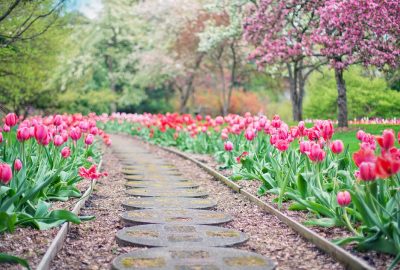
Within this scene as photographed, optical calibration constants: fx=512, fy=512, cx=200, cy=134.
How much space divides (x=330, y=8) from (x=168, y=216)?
911cm

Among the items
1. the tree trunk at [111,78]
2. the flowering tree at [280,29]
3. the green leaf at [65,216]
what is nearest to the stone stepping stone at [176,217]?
the green leaf at [65,216]

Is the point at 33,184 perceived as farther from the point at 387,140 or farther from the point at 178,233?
the point at 387,140

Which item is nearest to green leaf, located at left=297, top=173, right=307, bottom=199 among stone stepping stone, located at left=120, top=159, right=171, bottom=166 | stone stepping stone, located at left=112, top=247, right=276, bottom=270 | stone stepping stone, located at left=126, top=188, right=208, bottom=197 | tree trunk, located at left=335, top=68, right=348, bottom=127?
stone stepping stone, located at left=112, top=247, right=276, bottom=270

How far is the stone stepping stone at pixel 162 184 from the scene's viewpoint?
916 cm

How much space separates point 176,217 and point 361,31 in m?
9.83

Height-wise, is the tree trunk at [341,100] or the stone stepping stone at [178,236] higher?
the tree trunk at [341,100]

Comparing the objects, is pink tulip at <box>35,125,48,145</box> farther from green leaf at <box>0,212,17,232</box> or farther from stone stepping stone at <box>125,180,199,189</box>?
stone stepping stone at <box>125,180,199,189</box>

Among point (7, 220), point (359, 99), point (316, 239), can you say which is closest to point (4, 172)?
point (7, 220)

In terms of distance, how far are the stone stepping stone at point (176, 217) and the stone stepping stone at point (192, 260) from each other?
1.27 m

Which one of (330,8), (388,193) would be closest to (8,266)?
(388,193)

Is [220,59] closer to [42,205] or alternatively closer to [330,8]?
[330,8]

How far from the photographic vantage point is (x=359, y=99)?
2105 centimetres

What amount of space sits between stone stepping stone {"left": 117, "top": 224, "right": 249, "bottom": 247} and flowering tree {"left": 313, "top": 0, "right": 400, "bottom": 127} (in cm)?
885

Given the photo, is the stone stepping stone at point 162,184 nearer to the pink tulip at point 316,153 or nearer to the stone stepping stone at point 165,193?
the stone stepping stone at point 165,193
